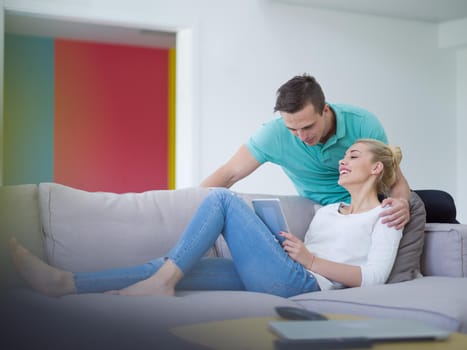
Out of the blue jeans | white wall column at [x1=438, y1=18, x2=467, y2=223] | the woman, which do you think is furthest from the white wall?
the blue jeans

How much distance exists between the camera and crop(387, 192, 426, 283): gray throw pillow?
4.88 ft

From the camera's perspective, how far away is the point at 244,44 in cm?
224

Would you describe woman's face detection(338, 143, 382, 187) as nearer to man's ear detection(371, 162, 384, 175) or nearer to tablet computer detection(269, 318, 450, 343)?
man's ear detection(371, 162, 384, 175)

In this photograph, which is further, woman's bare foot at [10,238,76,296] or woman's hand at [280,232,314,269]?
woman's hand at [280,232,314,269]

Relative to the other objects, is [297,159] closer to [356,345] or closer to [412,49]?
[412,49]

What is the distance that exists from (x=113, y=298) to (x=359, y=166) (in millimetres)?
968

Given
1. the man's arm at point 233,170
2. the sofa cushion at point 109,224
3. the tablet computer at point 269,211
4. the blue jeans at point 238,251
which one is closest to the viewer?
the sofa cushion at point 109,224

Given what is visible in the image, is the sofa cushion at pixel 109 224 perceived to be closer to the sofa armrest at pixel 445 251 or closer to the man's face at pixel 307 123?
the man's face at pixel 307 123

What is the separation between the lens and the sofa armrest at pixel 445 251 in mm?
1588

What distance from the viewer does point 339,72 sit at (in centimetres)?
168

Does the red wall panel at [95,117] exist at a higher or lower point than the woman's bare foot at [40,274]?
higher

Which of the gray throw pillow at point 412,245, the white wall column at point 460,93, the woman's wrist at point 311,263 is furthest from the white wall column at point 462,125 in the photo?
the woman's wrist at point 311,263

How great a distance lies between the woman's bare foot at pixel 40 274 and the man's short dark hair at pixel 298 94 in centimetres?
66

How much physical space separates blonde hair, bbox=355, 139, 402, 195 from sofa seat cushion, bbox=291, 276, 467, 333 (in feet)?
0.72
